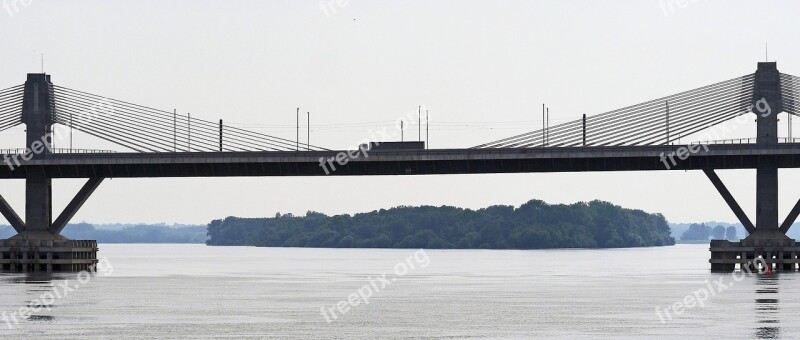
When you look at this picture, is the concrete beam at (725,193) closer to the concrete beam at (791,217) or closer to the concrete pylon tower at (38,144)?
the concrete beam at (791,217)

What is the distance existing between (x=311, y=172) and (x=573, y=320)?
62.1 m

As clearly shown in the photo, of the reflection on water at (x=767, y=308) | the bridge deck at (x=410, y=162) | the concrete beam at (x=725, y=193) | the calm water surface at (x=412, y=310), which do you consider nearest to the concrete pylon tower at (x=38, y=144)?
the bridge deck at (x=410, y=162)

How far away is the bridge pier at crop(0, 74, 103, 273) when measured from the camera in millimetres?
124125

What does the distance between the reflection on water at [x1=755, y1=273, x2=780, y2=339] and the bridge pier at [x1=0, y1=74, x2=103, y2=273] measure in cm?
5396

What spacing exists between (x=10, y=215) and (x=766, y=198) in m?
57.5

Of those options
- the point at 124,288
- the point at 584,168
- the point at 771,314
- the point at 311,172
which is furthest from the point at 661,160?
the point at 771,314

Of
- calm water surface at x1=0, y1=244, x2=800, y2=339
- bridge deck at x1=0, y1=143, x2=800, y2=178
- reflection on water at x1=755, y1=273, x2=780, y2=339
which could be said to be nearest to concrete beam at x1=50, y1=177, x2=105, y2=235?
A: bridge deck at x1=0, y1=143, x2=800, y2=178

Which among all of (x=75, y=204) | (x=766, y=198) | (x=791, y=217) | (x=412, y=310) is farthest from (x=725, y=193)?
(x=412, y=310)

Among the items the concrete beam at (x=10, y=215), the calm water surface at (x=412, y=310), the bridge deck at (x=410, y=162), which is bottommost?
the calm water surface at (x=412, y=310)

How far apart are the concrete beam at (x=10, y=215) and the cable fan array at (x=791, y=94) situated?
2336 inches

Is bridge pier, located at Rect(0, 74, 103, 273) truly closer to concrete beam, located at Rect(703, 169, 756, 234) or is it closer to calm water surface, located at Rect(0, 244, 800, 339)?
calm water surface, located at Rect(0, 244, 800, 339)

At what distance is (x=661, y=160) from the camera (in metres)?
117

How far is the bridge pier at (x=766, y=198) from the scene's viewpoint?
117 metres

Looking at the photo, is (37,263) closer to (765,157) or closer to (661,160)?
(661,160)
